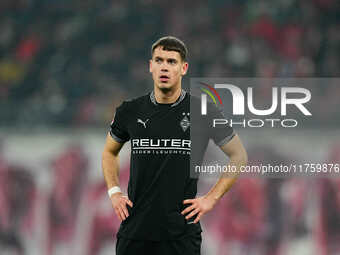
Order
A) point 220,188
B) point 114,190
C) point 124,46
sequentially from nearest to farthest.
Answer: point 220,188 < point 114,190 < point 124,46

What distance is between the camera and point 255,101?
6.36 m

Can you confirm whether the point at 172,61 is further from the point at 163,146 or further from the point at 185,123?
the point at 163,146

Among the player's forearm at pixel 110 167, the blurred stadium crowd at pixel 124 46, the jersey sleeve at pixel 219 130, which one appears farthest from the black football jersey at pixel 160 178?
the blurred stadium crowd at pixel 124 46

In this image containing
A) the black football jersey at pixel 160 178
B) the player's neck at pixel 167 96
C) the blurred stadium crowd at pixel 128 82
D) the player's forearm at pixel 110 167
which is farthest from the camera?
the blurred stadium crowd at pixel 128 82

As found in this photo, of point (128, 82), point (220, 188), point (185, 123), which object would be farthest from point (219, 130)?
point (128, 82)

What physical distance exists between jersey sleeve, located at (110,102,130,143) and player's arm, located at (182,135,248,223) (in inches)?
22.4

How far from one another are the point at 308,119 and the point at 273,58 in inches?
53.4

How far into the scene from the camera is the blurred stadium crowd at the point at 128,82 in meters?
6.25

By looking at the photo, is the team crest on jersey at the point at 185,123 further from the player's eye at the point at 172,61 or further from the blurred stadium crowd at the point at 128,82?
the blurred stadium crowd at the point at 128,82

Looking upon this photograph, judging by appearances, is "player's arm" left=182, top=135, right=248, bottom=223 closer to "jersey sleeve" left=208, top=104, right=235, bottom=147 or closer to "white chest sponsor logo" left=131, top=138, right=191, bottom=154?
"jersey sleeve" left=208, top=104, right=235, bottom=147

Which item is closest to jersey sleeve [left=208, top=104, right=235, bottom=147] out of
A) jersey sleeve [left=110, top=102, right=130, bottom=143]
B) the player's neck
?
the player's neck

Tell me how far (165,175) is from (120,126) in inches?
17.8

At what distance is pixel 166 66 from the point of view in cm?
356

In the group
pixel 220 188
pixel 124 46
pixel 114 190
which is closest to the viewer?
pixel 220 188
